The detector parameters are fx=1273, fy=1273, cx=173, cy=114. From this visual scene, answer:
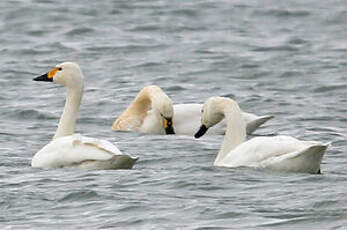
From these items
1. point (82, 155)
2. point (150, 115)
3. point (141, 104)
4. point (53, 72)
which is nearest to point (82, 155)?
point (82, 155)

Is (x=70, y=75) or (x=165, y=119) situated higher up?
(x=70, y=75)

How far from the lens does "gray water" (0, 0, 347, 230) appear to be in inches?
351

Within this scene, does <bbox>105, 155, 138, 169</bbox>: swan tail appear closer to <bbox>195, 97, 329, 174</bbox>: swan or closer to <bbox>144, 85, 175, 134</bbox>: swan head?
<bbox>195, 97, 329, 174</bbox>: swan

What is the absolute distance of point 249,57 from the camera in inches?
782

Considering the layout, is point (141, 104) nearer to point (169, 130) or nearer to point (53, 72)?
point (169, 130)

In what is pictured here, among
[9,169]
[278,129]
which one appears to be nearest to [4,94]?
[278,129]

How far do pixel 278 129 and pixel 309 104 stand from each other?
1.71 m

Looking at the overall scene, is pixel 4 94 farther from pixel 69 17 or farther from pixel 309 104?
pixel 69 17

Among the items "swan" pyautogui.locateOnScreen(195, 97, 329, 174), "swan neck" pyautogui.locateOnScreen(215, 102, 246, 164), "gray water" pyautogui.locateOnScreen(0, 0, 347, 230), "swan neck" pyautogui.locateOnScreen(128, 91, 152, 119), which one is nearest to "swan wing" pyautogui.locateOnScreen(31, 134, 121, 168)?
"gray water" pyautogui.locateOnScreen(0, 0, 347, 230)

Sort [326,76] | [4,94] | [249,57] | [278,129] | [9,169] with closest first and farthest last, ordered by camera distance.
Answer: [9,169], [278,129], [4,94], [326,76], [249,57]

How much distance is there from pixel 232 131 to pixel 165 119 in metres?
2.26

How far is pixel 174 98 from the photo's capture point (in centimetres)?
1645

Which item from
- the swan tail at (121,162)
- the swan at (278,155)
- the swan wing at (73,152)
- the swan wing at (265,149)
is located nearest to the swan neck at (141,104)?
the swan at (278,155)

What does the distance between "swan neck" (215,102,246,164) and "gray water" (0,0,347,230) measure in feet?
0.98
